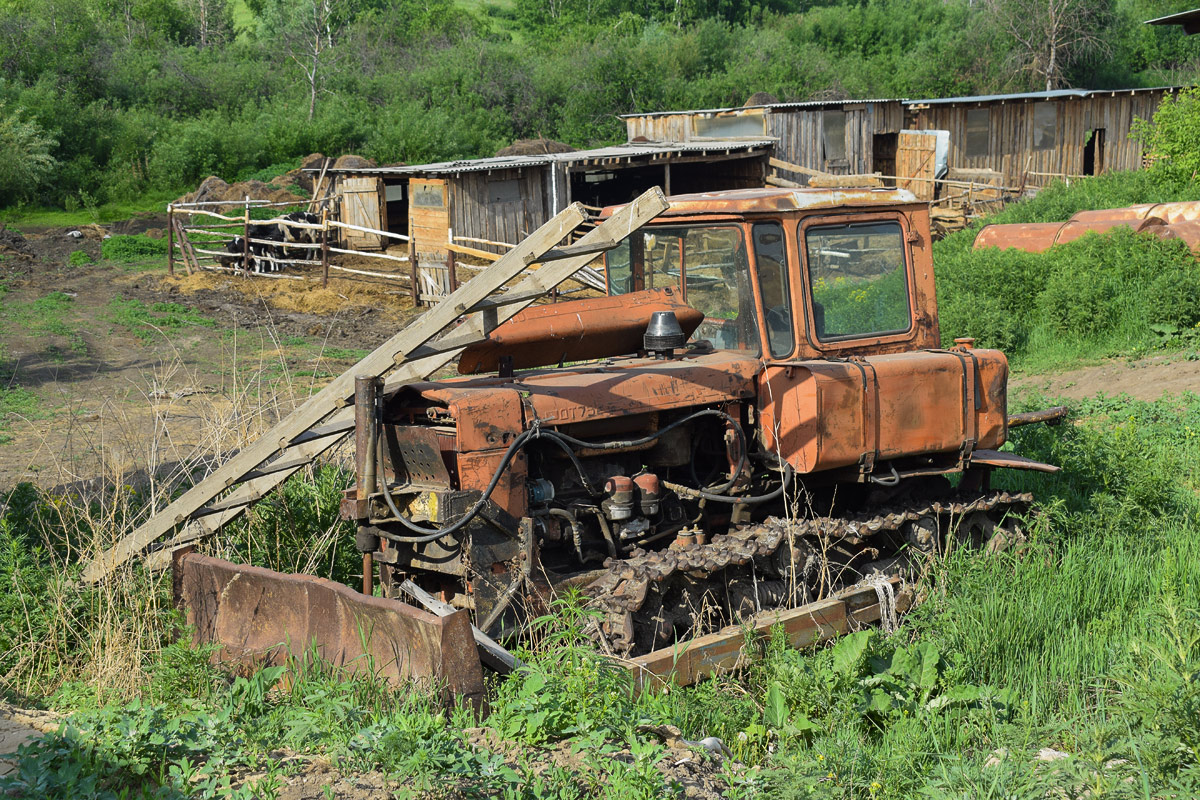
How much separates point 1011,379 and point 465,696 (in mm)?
10806

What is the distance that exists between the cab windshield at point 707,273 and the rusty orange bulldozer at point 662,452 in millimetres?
14

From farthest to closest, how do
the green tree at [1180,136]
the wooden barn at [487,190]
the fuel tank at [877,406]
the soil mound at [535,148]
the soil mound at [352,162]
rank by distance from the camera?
1. the soil mound at [535,148]
2. the soil mound at [352,162]
3. the wooden barn at [487,190]
4. the green tree at [1180,136]
5. the fuel tank at [877,406]

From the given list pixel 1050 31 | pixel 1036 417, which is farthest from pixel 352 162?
pixel 1050 31

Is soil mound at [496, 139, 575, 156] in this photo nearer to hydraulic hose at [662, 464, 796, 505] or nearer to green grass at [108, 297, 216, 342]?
green grass at [108, 297, 216, 342]

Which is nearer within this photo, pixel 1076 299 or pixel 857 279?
pixel 857 279

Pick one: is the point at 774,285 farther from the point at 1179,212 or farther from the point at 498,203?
the point at 498,203

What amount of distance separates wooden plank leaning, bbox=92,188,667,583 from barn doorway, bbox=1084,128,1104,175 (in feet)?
104

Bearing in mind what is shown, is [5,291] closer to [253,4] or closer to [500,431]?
[500,431]

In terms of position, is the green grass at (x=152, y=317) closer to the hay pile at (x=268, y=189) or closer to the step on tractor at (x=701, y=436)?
the hay pile at (x=268, y=189)

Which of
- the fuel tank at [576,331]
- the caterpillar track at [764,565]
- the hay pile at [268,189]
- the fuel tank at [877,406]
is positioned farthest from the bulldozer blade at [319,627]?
the hay pile at [268,189]

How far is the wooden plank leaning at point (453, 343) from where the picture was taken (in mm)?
5355

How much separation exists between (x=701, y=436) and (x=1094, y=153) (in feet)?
105

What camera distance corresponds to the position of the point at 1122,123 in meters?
32.7

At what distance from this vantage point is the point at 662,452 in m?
6.10
